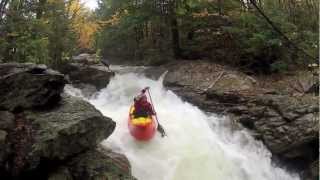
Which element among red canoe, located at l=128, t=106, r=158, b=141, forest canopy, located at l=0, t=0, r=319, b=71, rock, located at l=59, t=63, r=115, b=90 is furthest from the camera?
rock, located at l=59, t=63, r=115, b=90

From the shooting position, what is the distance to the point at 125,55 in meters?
23.0

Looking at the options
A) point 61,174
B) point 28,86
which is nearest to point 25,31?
point 28,86

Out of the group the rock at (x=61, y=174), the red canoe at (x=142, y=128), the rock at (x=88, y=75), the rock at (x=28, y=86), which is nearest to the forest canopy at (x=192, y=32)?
the rock at (x=88, y=75)

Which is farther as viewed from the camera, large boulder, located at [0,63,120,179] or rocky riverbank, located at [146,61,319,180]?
rocky riverbank, located at [146,61,319,180]

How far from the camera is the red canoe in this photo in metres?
10.2

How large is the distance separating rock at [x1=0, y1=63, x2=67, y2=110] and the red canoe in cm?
193

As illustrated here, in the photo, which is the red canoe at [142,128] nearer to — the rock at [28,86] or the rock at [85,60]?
the rock at [28,86]

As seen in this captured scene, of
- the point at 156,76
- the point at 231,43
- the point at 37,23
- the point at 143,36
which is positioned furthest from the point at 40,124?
the point at 143,36

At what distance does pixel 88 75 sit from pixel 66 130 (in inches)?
294

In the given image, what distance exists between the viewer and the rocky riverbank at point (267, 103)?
10.6m

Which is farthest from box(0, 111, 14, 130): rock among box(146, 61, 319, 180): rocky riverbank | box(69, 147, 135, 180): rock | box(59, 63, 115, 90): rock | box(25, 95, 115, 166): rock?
box(59, 63, 115, 90): rock

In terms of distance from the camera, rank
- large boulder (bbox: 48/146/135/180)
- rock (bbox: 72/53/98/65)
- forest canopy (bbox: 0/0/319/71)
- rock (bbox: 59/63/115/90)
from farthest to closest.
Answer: rock (bbox: 72/53/98/65) < rock (bbox: 59/63/115/90) < forest canopy (bbox: 0/0/319/71) < large boulder (bbox: 48/146/135/180)

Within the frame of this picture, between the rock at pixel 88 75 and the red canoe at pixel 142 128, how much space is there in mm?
4980

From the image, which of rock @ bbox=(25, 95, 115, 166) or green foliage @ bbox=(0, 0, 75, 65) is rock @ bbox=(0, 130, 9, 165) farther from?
green foliage @ bbox=(0, 0, 75, 65)
